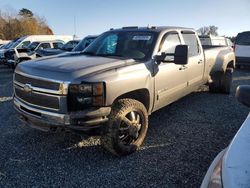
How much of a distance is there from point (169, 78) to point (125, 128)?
147 centimetres

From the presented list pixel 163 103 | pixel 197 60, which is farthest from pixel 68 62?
pixel 197 60

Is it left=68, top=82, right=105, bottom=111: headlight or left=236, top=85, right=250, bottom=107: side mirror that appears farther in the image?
left=68, top=82, right=105, bottom=111: headlight

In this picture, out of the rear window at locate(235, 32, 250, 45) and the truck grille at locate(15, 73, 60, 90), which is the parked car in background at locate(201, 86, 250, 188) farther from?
the rear window at locate(235, 32, 250, 45)

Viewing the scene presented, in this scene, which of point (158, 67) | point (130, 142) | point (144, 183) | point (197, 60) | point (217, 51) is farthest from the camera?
point (217, 51)

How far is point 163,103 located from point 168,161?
1339 millimetres

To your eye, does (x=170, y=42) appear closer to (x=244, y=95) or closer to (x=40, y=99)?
(x=40, y=99)

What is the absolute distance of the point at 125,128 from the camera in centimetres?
416

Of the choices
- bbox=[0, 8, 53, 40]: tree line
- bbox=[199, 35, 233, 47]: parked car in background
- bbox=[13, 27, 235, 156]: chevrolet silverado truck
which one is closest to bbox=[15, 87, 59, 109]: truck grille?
bbox=[13, 27, 235, 156]: chevrolet silverado truck

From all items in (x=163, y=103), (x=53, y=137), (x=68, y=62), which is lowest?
(x=53, y=137)

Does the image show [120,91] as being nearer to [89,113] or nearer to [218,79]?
[89,113]

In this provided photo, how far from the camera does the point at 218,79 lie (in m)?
8.29

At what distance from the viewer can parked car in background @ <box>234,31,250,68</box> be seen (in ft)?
45.6

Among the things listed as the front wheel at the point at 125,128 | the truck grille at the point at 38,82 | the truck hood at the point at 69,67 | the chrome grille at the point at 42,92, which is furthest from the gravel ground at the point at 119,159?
the truck hood at the point at 69,67

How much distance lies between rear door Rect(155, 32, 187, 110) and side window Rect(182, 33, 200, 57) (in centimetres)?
42
